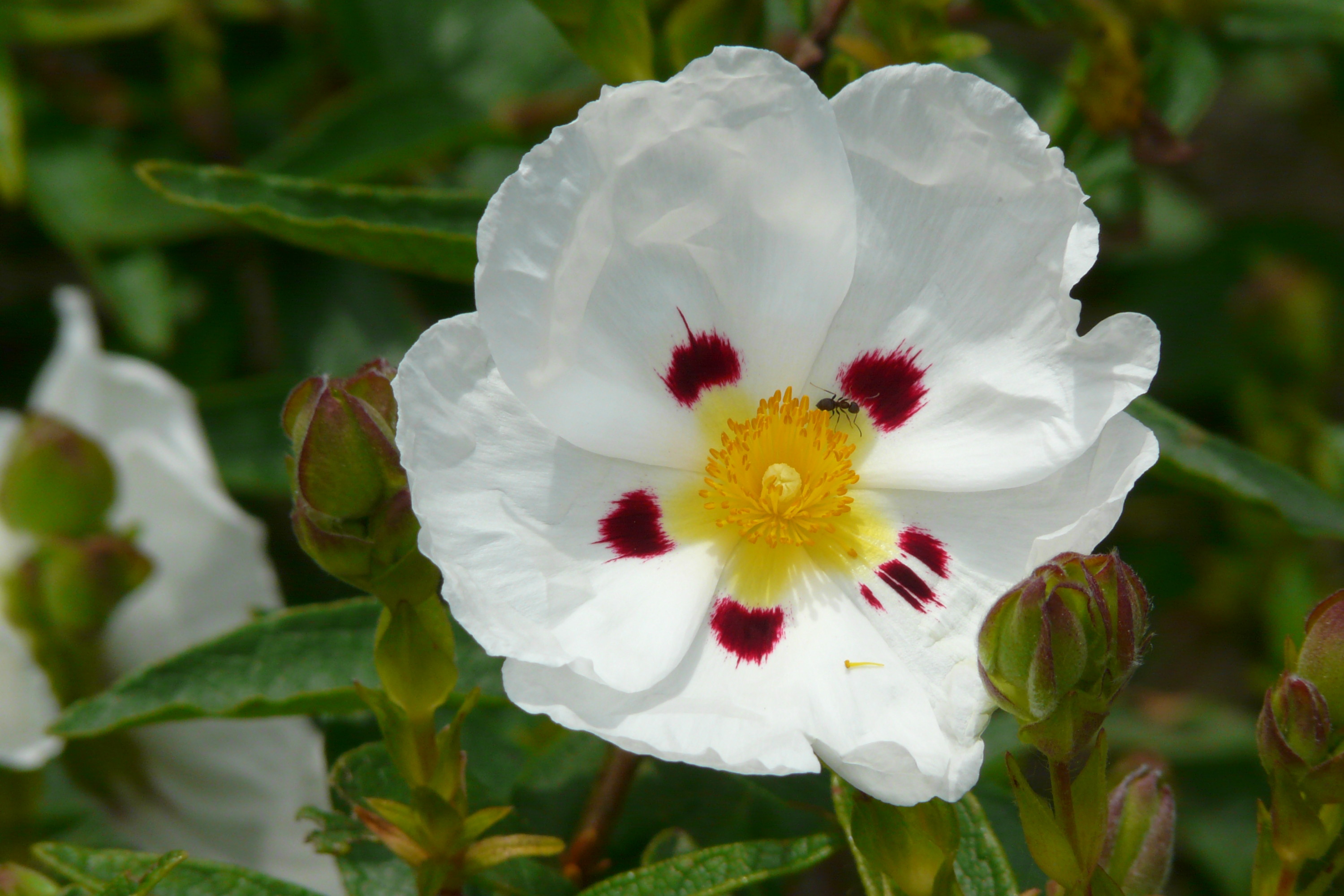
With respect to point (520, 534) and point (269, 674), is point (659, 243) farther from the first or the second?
point (269, 674)

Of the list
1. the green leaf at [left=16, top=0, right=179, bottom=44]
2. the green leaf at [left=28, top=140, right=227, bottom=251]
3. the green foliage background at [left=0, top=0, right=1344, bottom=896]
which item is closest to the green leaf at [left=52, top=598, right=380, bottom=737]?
the green foliage background at [left=0, top=0, right=1344, bottom=896]

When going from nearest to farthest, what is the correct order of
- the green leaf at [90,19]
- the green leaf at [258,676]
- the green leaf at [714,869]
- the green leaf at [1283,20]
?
the green leaf at [714,869] → the green leaf at [258,676] → the green leaf at [1283,20] → the green leaf at [90,19]

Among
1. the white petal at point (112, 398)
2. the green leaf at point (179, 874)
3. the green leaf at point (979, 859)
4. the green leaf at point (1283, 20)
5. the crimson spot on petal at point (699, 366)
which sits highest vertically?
the green leaf at point (1283, 20)

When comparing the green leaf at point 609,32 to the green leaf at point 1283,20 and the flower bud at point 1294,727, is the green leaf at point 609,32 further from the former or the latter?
the green leaf at point 1283,20

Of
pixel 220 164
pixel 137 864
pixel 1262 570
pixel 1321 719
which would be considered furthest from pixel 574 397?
pixel 1262 570

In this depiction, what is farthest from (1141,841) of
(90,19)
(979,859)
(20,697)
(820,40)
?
(90,19)

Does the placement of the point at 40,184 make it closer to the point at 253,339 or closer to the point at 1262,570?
the point at 253,339

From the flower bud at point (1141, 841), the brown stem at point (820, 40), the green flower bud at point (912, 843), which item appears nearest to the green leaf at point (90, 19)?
the brown stem at point (820, 40)
